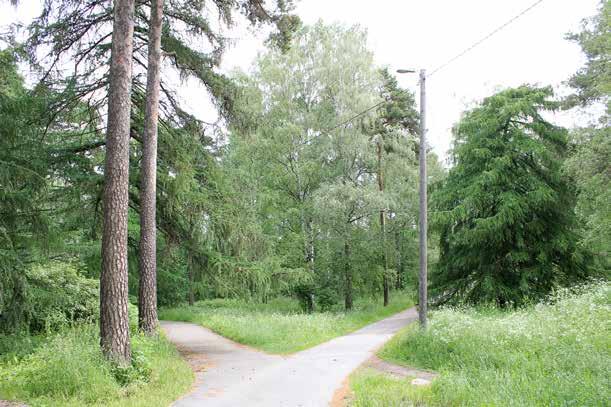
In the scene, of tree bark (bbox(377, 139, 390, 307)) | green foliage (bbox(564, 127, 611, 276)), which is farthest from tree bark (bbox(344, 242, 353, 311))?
green foliage (bbox(564, 127, 611, 276))

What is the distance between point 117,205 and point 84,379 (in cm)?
294

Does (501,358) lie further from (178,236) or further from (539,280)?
(539,280)

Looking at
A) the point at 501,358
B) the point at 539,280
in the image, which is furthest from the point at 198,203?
the point at 539,280

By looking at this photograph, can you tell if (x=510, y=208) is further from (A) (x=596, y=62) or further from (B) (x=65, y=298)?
(B) (x=65, y=298)

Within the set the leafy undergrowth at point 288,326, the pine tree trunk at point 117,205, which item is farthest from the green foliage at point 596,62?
the pine tree trunk at point 117,205

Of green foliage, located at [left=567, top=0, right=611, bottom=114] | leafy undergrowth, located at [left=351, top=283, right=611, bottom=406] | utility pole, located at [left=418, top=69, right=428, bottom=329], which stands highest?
green foliage, located at [left=567, top=0, right=611, bottom=114]

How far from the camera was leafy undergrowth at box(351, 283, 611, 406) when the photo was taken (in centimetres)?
640

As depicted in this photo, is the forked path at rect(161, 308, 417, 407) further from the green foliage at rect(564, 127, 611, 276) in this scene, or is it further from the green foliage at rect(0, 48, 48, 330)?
the green foliage at rect(564, 127, 611, 276)

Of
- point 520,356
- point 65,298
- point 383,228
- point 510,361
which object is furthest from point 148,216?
point 383,228

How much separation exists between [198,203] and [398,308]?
18.1 m

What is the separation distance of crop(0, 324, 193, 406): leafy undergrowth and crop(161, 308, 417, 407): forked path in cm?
59

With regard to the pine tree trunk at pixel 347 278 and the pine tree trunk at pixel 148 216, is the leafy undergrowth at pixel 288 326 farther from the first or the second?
the pine tree trunk at pixel 148 216

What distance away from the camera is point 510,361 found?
8391mm

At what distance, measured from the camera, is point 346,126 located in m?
24.7
